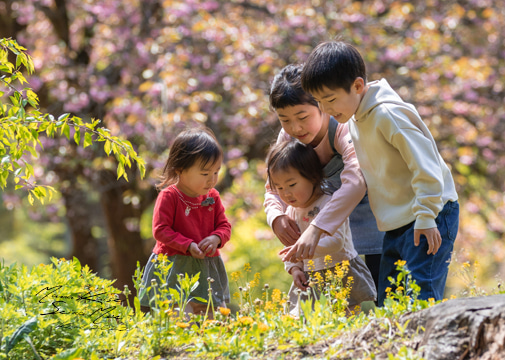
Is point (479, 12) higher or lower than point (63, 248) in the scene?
higher

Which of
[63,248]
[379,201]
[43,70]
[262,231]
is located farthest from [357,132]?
[63,248]

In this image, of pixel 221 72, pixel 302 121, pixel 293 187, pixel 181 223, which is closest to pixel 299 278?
pixel 293 187

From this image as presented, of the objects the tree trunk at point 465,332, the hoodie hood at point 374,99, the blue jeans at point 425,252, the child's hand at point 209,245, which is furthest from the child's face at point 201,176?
the tree trunk at point 465,332

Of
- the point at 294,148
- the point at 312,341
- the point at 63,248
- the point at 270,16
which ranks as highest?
the point at 270,16

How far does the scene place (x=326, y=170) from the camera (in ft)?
10.0

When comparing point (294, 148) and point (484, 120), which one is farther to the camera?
point (484, 120)

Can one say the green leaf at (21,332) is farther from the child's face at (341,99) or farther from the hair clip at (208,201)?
the child's face at (341,99)

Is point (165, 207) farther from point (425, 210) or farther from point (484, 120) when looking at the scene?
point (484, 120)

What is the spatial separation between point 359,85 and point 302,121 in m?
0.38

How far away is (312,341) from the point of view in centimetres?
211

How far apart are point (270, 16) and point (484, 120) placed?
2.98 metres

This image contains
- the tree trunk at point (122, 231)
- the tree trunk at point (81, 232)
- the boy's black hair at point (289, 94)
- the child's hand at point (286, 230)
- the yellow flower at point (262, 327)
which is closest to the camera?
the yellow flower at point (262, 327)

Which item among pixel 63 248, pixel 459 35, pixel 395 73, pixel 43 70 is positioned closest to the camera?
pixel 395 73

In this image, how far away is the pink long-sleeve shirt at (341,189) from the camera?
8.82 feet
